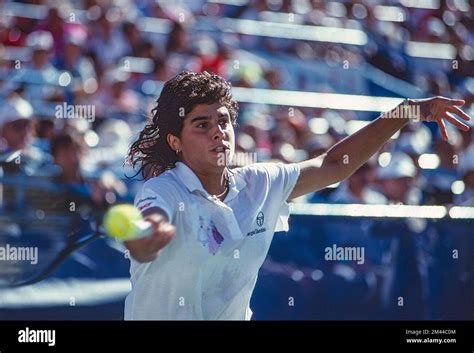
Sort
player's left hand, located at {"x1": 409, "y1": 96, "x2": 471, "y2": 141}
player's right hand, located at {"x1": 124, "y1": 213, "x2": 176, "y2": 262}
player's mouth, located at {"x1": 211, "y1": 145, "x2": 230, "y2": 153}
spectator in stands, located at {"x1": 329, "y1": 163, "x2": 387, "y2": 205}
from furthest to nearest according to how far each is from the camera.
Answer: spectator in stands, located at {"x1": 329, "y1": 163, "x2": 387, "y2": 205}
player's left hand, located at {"x1": 409, "y1": 96, "x2": 471, "y2": 141}
player's mouth, located at {"x1": 211, "y1": 145, "x2": 230, "y2": 153}
player's right hand, located at {"x1": 124, "y1": 213, "x2": 176, "y2": 262}

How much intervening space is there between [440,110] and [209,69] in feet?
3.24

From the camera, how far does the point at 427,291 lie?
4918mm

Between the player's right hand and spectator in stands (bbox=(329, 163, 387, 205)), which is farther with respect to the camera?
spectator in stands (bbox=(329, 163, 387, 205))

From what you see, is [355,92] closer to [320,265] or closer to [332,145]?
[332,145]

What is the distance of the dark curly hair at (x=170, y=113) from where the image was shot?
4289 mm

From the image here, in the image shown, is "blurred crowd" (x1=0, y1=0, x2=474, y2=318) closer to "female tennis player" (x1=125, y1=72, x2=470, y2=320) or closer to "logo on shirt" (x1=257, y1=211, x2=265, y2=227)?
"female tennis player" (x1=125, y1=72, x2=470, y2=320)

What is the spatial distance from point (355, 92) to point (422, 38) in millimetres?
474

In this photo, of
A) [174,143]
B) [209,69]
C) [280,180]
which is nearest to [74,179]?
[174,143]

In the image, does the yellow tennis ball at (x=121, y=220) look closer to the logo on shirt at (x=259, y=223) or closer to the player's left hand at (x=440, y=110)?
the logo on shirt at (x=259, y=223)

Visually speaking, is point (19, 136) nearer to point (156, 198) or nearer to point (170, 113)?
point (170, 113)

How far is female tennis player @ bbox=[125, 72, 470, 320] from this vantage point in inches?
163

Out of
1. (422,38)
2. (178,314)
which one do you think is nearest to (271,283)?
(178,314)

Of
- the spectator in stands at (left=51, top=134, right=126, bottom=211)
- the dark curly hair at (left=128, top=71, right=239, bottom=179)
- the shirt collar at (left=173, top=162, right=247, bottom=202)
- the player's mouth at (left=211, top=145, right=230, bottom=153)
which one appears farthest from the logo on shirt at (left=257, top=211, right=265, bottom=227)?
the spectator in stands at (left=51, top=134, right=126, bottom=211)
